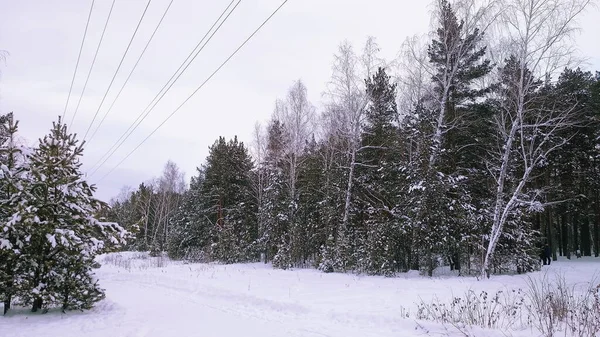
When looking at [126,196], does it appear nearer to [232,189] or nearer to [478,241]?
[232,189]

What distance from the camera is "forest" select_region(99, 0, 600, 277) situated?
51.7ft

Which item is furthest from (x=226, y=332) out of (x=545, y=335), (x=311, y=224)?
(x=311, y=224)

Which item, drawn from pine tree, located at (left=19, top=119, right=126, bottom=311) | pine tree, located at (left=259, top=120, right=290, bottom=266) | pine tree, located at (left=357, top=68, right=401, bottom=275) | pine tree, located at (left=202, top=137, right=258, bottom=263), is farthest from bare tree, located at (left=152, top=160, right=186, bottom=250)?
pine tree, located at (left=19, top=119, right=126, bottom=311)

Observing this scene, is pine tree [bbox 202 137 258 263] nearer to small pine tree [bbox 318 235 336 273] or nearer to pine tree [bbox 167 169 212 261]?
pine tree [bbox 167 169 212 261]

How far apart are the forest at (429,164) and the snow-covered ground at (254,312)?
2.66 m

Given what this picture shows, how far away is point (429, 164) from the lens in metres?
16.1

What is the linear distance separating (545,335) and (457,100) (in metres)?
16.8

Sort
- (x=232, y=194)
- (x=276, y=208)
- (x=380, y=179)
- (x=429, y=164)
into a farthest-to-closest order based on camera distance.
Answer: (x=232, y=194)
(x=276, y=208)
(x=380, y=179)
(x=429, y=164)

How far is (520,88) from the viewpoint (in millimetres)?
14555

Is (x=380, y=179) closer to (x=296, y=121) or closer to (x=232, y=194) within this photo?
(x=296, y=121)

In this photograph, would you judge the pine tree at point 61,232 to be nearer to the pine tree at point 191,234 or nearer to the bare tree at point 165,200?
the pine tree at point 191,234

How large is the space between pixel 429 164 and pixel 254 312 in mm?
10645

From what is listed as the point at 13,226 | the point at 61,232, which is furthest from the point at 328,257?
the point at 13,226

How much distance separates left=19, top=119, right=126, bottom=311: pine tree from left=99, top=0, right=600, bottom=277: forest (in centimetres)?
112
